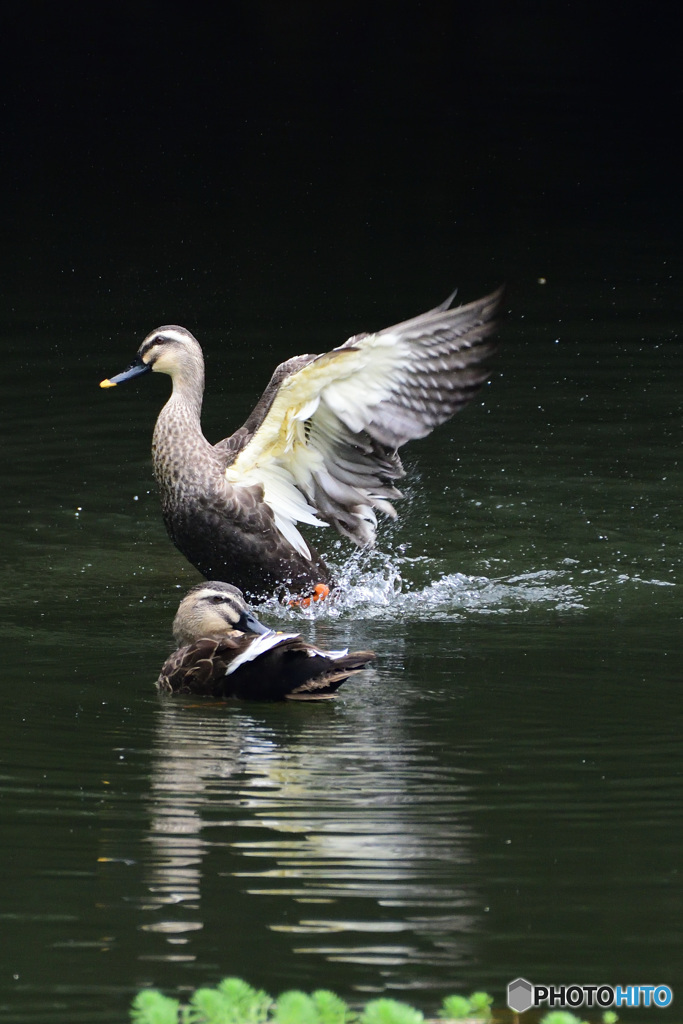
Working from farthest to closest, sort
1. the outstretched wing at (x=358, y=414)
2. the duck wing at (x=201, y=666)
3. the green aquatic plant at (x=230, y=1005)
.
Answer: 1. the outstretched wing at (x=358, y=414)
2. the duck wing at (x=201, y=666)
3. the green aquatic plant at (x=230, y=1005)

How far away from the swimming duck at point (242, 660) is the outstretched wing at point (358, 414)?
1052 millimetres

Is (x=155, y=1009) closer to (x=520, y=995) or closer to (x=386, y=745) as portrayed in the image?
(x=520, y=995)

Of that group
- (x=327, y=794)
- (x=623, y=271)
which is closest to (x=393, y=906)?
(x=327, y=794)

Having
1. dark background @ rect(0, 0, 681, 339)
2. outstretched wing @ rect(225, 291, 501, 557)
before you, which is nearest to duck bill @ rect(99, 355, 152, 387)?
outstretched wing @ rect(225, 291, 501, 557)

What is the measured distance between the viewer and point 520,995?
3.88 meters

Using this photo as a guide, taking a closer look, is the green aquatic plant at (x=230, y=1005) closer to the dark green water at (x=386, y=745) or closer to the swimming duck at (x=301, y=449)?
the dark green water at (x=386, y=745)

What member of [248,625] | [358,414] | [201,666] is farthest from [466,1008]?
[358,414]

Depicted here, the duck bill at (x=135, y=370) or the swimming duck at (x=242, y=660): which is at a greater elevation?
the duck bill at (x=135, y=370)

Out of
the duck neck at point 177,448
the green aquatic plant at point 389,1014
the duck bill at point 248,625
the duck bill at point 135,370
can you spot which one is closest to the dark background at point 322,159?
the duck bill at point 135,370

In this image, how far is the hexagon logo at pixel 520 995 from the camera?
3834 mm

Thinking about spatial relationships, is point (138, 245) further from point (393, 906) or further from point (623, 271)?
point (393, 906)

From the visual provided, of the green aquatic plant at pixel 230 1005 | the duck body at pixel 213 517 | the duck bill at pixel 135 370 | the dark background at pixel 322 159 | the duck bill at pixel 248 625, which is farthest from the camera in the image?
the dark background at pixel 322 159

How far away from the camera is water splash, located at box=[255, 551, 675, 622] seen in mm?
7637

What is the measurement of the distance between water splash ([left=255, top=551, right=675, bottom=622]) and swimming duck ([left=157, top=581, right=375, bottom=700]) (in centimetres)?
106
